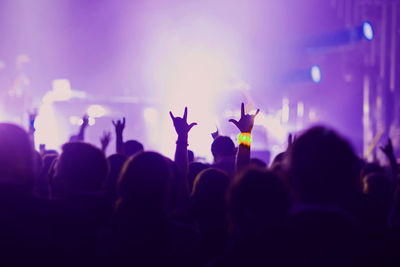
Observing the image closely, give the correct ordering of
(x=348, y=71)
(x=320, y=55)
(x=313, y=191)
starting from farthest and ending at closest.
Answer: (x=320, y=55), (x=348, y=71), (x=313, y=191)

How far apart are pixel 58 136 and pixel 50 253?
2292 centimetres

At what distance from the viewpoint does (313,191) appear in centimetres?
193

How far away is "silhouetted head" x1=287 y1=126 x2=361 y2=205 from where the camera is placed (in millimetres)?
1926

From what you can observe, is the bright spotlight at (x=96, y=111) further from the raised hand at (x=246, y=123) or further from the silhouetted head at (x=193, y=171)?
the raised hand at (x=246, y=123)

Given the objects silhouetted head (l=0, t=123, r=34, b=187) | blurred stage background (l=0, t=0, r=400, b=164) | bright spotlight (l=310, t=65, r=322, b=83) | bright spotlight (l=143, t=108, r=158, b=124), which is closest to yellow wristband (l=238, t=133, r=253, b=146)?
silhouetted head (l=0, t=123, r=34, b=187)

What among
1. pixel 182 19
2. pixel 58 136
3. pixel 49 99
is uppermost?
pixel 182 19

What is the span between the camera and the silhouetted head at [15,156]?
2537mm

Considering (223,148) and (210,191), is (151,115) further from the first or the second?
(210,191)

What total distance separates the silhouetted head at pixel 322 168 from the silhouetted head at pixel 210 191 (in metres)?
1.74

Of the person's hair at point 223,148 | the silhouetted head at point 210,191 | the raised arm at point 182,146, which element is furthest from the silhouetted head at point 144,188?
the person's hair at point 223,148

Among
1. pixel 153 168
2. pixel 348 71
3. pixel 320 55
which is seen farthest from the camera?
pixel 320 55

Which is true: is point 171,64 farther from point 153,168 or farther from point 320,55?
point 153,168

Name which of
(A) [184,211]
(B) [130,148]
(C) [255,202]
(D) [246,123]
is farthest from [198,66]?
(C) [255,202]

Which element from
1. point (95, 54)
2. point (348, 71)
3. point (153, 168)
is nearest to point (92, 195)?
point (153, 168)
